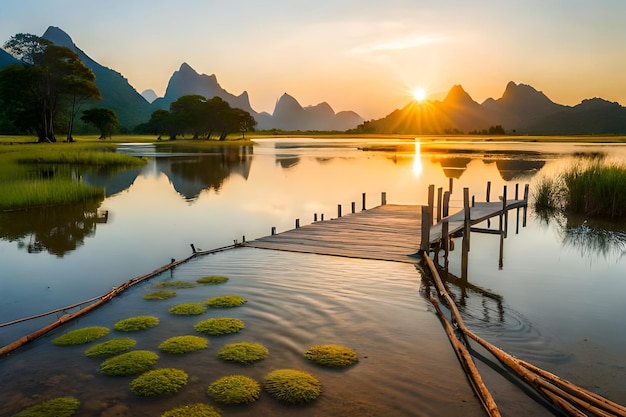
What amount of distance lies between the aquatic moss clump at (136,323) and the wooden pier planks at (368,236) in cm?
642

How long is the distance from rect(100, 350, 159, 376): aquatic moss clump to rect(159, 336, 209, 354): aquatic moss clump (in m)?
0.31

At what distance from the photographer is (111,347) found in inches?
346

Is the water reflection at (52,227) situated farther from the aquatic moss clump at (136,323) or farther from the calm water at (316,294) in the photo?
the aquatic moss clump at (136,323)

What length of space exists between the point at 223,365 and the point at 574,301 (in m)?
9.49

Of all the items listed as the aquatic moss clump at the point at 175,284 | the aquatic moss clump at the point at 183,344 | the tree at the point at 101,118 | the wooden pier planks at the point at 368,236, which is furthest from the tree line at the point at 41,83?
the aquatic moss clump at the point at 183,344

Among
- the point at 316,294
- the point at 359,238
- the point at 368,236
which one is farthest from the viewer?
the point at 368,236

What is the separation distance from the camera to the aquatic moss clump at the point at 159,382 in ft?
24.0

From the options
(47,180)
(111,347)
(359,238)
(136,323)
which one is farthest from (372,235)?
(47,180)

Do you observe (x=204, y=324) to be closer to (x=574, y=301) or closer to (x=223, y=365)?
(x=223, y=365)

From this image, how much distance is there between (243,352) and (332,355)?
1.61 m

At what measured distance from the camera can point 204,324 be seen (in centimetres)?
989

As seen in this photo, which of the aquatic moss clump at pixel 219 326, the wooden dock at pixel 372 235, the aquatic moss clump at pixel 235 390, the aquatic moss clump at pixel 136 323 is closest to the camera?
the aquatic moss clump at pixel 235 390

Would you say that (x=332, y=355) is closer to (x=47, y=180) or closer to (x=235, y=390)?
(x=235, y=390)

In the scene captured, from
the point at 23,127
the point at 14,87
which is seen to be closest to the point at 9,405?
the point at 14,87
